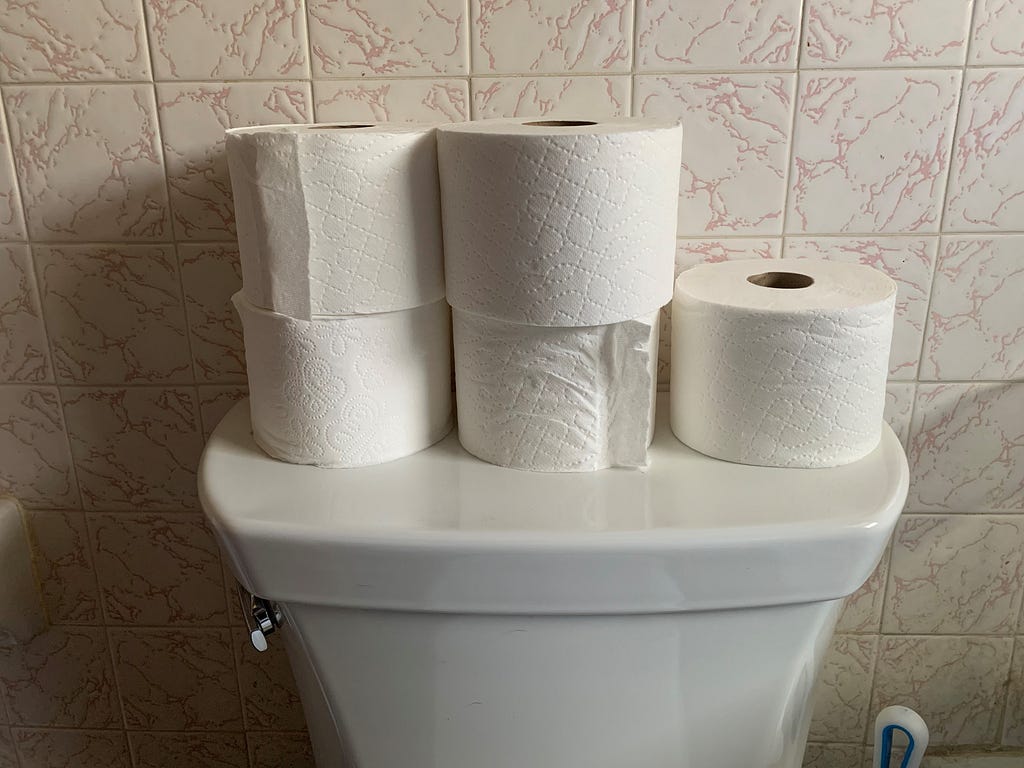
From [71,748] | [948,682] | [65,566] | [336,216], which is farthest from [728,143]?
[71,748]

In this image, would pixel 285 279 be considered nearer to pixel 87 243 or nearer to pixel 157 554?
pixel 87 243

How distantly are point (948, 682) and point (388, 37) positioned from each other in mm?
708

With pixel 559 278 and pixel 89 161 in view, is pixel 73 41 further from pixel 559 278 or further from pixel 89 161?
pixel 559 278

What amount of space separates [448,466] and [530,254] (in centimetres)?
16

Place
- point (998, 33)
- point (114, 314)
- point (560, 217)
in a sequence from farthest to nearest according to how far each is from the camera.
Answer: point (114, 314) < point (998, 33) < point (560, 217)

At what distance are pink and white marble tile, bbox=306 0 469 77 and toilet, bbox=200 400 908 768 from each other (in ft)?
0.86

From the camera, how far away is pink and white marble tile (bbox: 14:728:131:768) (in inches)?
33.1

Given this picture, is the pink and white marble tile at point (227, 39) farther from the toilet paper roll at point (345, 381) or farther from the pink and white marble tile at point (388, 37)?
the toilet paper roll at point (345, 381)

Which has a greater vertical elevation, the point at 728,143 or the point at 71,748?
the point at 728,143

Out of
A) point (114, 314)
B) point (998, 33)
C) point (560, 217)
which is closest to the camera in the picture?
point (560, 217)

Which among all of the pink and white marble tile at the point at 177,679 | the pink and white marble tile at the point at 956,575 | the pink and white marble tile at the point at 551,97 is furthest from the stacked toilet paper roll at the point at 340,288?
the pink and white marble tile at the point at 956,575

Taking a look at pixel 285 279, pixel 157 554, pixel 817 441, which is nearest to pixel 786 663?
pixel 817 441

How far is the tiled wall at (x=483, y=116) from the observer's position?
60cm

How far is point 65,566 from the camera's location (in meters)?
0.78
